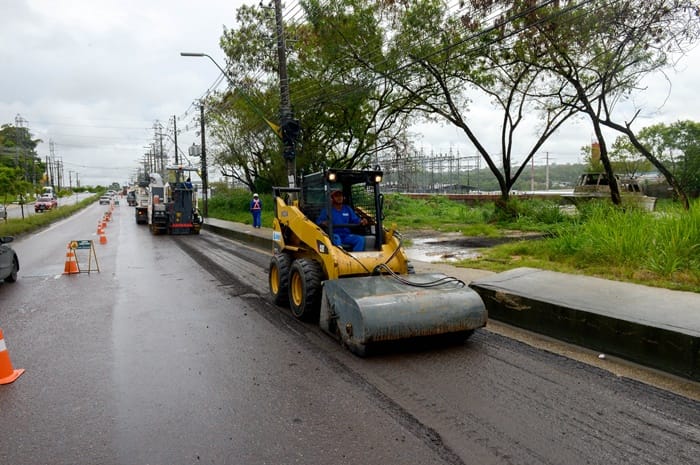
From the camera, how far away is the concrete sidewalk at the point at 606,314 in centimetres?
473

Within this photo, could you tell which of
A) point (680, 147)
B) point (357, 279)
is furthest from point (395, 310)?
point (680, 147)

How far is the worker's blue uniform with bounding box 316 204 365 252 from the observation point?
6.96 metres

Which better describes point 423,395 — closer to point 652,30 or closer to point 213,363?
point 213,363

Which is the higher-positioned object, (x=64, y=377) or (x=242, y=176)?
(x=242, y=176)

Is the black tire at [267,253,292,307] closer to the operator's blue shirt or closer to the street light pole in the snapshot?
the operator's blue shirt

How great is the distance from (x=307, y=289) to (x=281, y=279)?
1.19m

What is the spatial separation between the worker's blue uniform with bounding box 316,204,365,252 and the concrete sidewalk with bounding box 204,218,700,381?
190 cm

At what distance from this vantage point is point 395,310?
511cm

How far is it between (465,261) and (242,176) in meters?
32.4

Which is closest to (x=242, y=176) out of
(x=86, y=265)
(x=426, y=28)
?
(x=426, y=28)

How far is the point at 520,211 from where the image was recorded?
19.6m

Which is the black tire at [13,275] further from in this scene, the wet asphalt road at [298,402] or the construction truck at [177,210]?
the construction truck at [177,210]

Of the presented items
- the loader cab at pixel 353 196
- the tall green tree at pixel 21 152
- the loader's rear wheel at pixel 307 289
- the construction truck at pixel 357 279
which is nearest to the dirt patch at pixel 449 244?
the loader cab at pixel 353 196

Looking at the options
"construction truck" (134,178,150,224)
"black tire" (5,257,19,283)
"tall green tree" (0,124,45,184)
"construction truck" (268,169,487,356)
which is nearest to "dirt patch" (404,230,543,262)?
"construction truck" (268,169,487,356)
